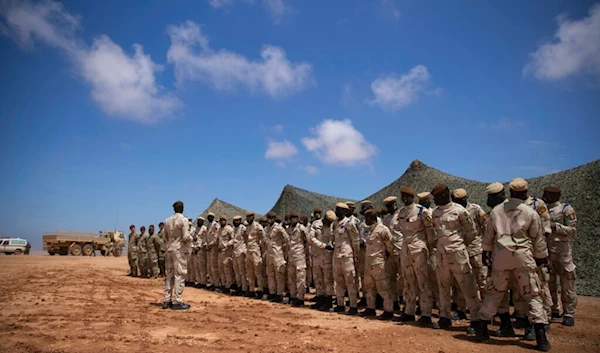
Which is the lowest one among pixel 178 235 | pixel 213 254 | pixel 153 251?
pixel 213 254

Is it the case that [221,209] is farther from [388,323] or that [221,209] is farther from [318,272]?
[388,323]

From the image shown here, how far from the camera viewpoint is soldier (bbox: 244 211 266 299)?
10906mm

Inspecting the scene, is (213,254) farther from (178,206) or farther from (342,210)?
(342,210)

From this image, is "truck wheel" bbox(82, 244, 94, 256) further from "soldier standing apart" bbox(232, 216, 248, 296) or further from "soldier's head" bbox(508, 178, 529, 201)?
"soldier's head" bbox(508, 178, 529, 201)

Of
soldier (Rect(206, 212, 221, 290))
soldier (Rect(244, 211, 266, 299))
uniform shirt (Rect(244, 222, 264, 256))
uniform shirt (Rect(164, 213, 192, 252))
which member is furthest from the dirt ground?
soldier (Rect(206, 212, 221, 290))

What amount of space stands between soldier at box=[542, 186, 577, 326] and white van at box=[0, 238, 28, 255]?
4053cm

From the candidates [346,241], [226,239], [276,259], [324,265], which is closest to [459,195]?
[346,241]

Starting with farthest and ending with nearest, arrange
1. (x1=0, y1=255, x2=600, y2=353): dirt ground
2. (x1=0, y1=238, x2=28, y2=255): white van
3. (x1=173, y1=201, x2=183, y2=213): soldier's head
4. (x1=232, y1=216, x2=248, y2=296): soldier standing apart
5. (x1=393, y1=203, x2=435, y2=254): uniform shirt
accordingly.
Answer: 1. (x1=0, y1=238, x2=28, y2=255): white van
2. (x1=232, y1=216, x2=248, y2=296): soldier standing apart
3. (x1=173, y1=201, x2=183, y2=213): soldier's head
4. (x1=393, y1=203, x2=435, y2=254): uniform shirt
5. (x1=0, y1=255, x2=600, y2=353): dirt ground

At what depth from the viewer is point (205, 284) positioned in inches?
532

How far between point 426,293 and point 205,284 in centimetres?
882

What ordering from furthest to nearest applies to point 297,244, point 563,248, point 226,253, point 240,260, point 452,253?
point 226,253
point 240,260
point 297,244
point 563,248
point 452,253

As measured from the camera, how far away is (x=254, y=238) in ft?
36.2

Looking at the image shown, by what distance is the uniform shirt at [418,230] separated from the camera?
6949 mm

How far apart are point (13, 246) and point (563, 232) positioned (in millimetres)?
40964
